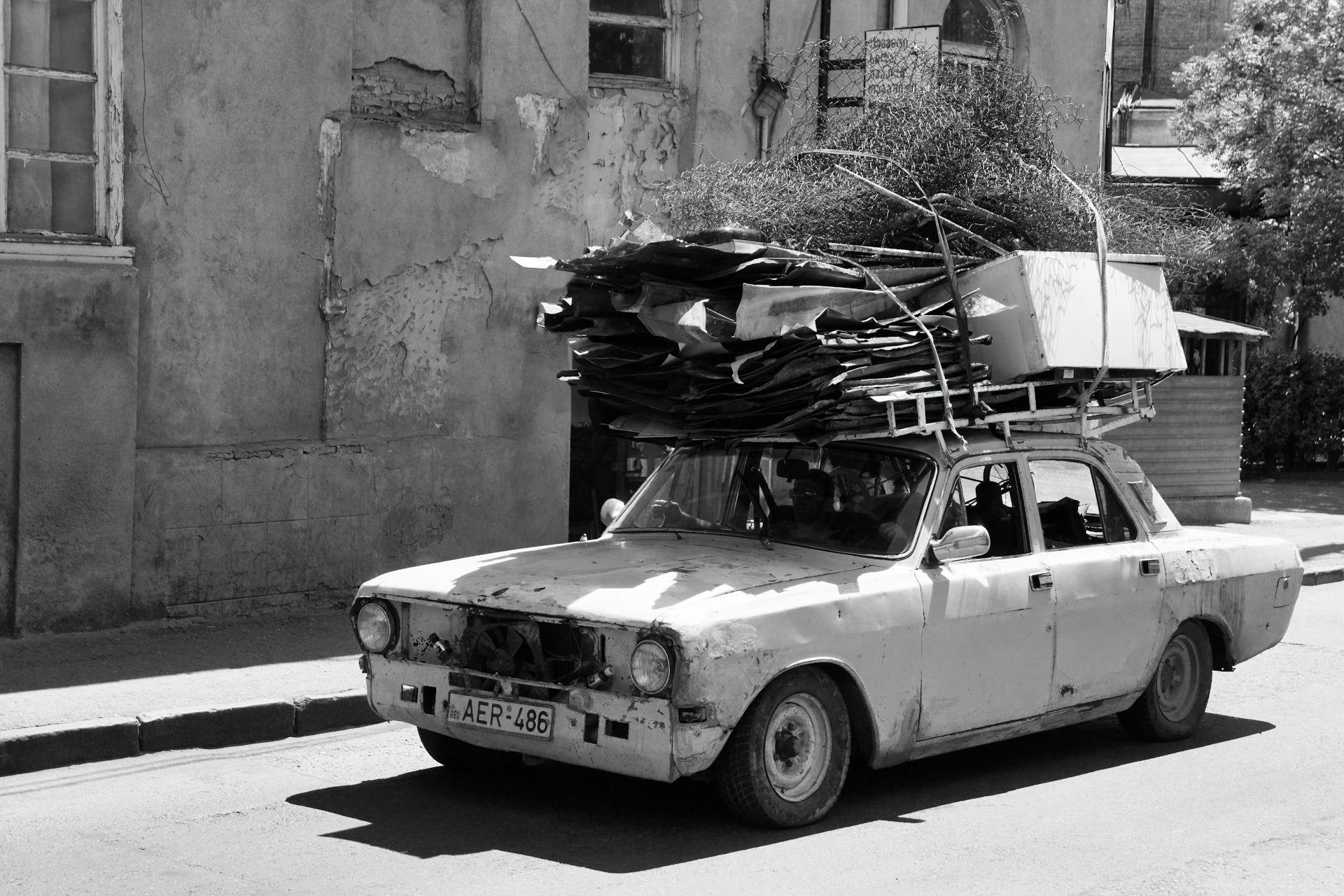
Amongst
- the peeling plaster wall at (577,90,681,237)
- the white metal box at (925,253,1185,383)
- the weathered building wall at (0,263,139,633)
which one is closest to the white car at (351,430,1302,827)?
the white metal box at (925,253,1185,383)

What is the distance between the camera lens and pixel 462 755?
6730 millimetres

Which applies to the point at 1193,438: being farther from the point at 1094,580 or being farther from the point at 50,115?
the point at 50,115

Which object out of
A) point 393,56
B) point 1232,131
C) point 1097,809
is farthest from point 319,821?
point 1232,131

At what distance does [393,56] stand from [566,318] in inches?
193

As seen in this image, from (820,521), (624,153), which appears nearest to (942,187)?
(820,521)

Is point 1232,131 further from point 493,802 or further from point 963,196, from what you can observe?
point 493,802

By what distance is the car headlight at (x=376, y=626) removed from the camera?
6.33 meters

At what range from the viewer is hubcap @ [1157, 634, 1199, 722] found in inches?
301

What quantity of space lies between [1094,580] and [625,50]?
729 cm

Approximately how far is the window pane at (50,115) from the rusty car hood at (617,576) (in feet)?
15.6

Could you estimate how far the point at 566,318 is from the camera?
7.20m

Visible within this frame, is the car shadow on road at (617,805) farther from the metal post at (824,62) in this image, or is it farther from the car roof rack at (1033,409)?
the metal post at (824,62)

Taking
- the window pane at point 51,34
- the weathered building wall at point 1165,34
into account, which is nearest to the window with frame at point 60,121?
the window pane at point 51,34

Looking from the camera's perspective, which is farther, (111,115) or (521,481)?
(521,481)
